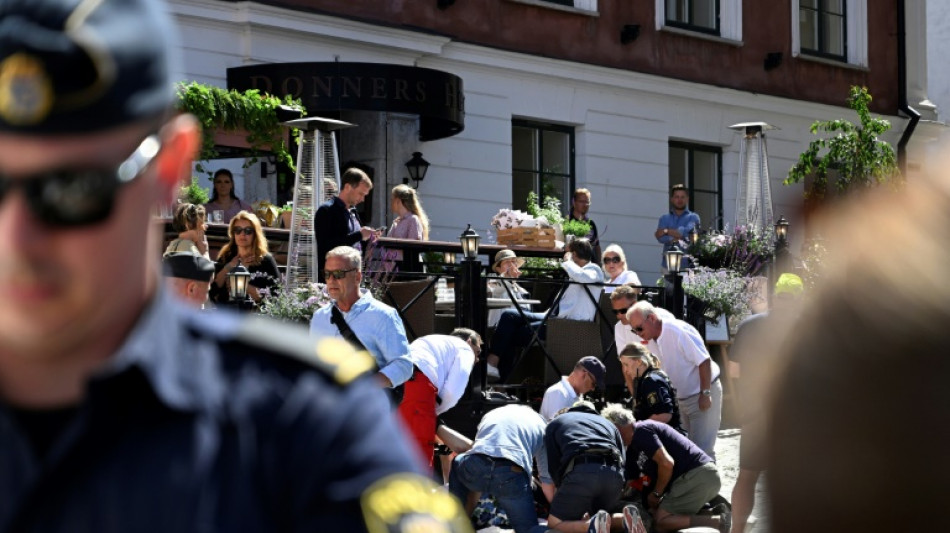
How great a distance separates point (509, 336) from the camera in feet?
46.3

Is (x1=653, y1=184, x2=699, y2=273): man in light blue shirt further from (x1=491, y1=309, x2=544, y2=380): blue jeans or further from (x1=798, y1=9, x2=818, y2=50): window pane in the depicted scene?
(x1=798, y1=9, x2=818, y2=50): window pane

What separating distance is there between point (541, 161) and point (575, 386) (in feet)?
34.7

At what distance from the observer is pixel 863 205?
5.21 ft

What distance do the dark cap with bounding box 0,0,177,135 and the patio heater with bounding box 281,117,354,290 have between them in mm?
10906

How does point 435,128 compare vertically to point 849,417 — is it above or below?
above

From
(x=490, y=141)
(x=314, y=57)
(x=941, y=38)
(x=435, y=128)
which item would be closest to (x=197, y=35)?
(x=314, y=57)

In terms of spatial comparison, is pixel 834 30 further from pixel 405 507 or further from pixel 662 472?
pixel 405 507

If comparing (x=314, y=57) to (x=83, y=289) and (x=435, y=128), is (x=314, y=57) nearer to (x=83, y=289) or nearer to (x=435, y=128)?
(x=435, y=128)

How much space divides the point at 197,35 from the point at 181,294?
468 inches

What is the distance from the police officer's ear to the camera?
1541 millimetres

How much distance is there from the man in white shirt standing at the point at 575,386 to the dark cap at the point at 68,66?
1080 centimetres

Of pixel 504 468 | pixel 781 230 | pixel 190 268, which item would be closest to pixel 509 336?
pixel 504 468

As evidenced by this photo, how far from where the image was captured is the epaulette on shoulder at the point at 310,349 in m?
1.58

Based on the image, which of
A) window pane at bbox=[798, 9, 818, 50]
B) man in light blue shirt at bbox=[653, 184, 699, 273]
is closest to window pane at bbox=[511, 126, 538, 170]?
man in light blue shirt at bbox=[653, 184, 699, 273]
